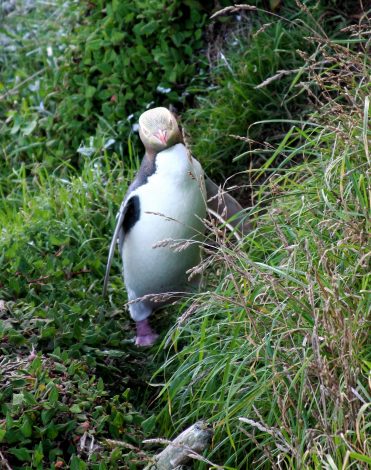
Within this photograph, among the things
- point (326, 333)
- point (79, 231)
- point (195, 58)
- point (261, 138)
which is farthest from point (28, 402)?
point (195, 58)

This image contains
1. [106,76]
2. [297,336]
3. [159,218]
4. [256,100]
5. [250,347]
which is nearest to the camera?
[297,336]

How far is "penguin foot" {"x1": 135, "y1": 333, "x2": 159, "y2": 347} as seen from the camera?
4.93 metres

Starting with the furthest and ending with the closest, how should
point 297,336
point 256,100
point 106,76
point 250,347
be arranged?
point 106,76 < point 256,100 < point 250,347 < point 297,336

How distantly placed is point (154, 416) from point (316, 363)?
1.05m

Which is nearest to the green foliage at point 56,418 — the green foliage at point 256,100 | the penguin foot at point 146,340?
the penguin foot at point 146,340

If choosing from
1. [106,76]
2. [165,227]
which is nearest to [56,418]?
[165,227]

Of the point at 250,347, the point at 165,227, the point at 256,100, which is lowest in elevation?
the point at 256,100

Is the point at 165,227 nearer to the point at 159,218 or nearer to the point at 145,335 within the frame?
the point at 159,218

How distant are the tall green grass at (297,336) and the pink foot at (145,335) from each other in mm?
399

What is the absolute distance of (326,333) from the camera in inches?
133

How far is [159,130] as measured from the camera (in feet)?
16.5

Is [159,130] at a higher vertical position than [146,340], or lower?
higher

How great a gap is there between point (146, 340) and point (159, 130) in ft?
3.16

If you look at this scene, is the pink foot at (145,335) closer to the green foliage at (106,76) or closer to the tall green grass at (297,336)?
the tall green grass at (297,336)
